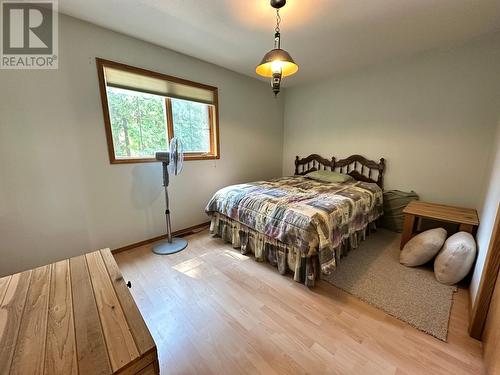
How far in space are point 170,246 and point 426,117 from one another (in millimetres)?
3794

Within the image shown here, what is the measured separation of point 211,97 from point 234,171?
1225 mm

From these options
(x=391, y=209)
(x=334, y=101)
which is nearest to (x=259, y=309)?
(x=391, y=209)

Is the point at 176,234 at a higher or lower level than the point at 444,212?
lower

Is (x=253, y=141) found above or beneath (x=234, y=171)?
above

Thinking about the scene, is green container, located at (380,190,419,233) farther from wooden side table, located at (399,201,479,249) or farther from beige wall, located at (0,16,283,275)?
beige wall, located at (0,16,283,275)

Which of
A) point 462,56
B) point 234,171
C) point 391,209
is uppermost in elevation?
point 462,56

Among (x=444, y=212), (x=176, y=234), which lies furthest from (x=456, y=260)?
(x=176, y=234)

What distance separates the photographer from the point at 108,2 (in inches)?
69.7

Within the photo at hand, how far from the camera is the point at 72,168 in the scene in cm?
Answer: 213

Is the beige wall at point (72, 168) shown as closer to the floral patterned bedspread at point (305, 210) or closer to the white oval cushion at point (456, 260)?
the floral patterned bedspread at point (305, 210)

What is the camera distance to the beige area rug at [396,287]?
5.13 feet

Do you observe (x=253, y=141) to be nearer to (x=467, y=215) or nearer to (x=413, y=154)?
(x=413, y=154)

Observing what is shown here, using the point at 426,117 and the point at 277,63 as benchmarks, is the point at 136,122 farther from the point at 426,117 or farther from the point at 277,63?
the point at 426,117

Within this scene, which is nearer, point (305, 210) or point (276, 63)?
point (276, 63)
